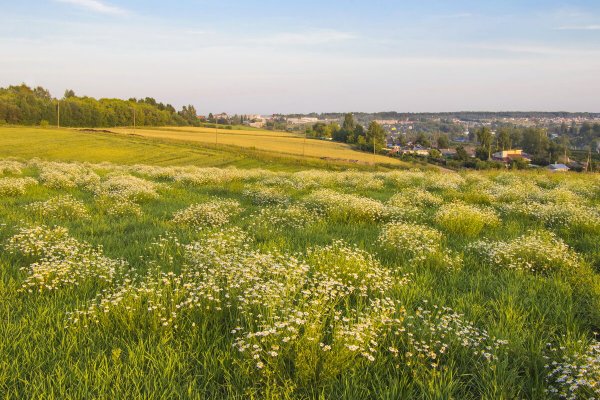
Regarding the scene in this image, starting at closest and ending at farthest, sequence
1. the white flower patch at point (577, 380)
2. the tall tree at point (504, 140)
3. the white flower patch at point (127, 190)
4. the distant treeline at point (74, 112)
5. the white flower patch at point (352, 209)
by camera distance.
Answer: the white flower patch at point (577, 380), the white flower patch at point (352, 209), the white flower patch at point (127, 190), the distant treeline at point (74, 112), the tall tree at point (504, 140)

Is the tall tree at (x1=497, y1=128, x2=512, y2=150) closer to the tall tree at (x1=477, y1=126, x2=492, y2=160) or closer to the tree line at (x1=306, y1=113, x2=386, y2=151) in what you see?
the tall tree at (x1=477, y1=126, x2=492, y2=160)

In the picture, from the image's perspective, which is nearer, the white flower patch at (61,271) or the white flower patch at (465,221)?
the white flower patch at (61,271)

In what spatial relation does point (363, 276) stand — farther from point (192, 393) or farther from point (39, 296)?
point (39, 296)

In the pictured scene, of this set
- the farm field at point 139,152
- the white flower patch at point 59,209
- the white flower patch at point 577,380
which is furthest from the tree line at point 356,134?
the white flower patch at point 577,380

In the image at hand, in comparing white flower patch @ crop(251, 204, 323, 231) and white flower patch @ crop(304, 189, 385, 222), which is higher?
white flower patch @ crop(304, 189, 385, 222)

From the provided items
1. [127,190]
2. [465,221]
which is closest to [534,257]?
[465,221]

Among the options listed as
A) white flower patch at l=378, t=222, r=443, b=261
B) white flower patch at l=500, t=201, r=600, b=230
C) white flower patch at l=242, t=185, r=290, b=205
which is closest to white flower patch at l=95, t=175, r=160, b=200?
white flower patch at l=242, t=185, r=290, b=205

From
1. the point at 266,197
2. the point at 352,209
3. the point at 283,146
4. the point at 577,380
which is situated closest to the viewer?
the point at 577,380

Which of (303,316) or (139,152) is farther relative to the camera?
(139,152)

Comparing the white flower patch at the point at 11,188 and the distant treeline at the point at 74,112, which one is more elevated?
the distant treeline at the point at 74,112

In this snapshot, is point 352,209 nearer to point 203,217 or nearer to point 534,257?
point 203,217

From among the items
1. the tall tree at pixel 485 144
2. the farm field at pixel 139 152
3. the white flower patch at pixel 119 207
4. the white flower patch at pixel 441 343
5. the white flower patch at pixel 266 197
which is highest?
the tall tree at pixel 485 144

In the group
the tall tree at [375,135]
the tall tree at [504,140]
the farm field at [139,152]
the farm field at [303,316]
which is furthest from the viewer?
the tall tree at [504,140]

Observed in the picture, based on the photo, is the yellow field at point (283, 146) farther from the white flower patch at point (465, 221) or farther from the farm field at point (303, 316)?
the farm field at point (303, 316)
